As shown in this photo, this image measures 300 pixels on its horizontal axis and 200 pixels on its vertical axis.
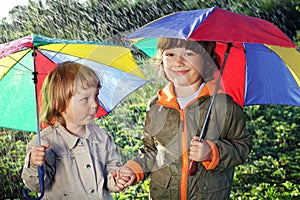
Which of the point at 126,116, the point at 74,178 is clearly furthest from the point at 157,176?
the point at 126,116

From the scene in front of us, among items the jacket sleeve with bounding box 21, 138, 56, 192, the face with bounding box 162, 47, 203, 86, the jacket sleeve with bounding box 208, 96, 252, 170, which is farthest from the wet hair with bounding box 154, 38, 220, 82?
the jacket sleeve with bounding box 21, 138, 56, 192

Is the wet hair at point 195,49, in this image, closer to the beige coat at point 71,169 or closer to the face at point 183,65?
the face at point 183,65

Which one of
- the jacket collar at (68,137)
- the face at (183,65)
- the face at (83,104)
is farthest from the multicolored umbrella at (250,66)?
the jacket collar at (68,137)

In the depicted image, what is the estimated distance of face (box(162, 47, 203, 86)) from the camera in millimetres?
3172

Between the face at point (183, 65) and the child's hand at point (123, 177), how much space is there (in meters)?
0.52

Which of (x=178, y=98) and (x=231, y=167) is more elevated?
(x=178, y=98)

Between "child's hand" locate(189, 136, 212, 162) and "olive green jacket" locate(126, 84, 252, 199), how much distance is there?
6 centimetres

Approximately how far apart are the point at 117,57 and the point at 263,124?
3612 millimetres

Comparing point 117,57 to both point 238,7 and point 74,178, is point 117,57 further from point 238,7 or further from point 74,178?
point 238,7

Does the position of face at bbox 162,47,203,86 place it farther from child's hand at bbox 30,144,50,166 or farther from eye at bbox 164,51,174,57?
child's hand at bbox 30,144,50,166

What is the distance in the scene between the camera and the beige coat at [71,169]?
3.13 metres

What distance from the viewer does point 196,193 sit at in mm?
3170

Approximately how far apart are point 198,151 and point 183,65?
443 mm

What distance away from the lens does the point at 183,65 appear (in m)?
3.16
